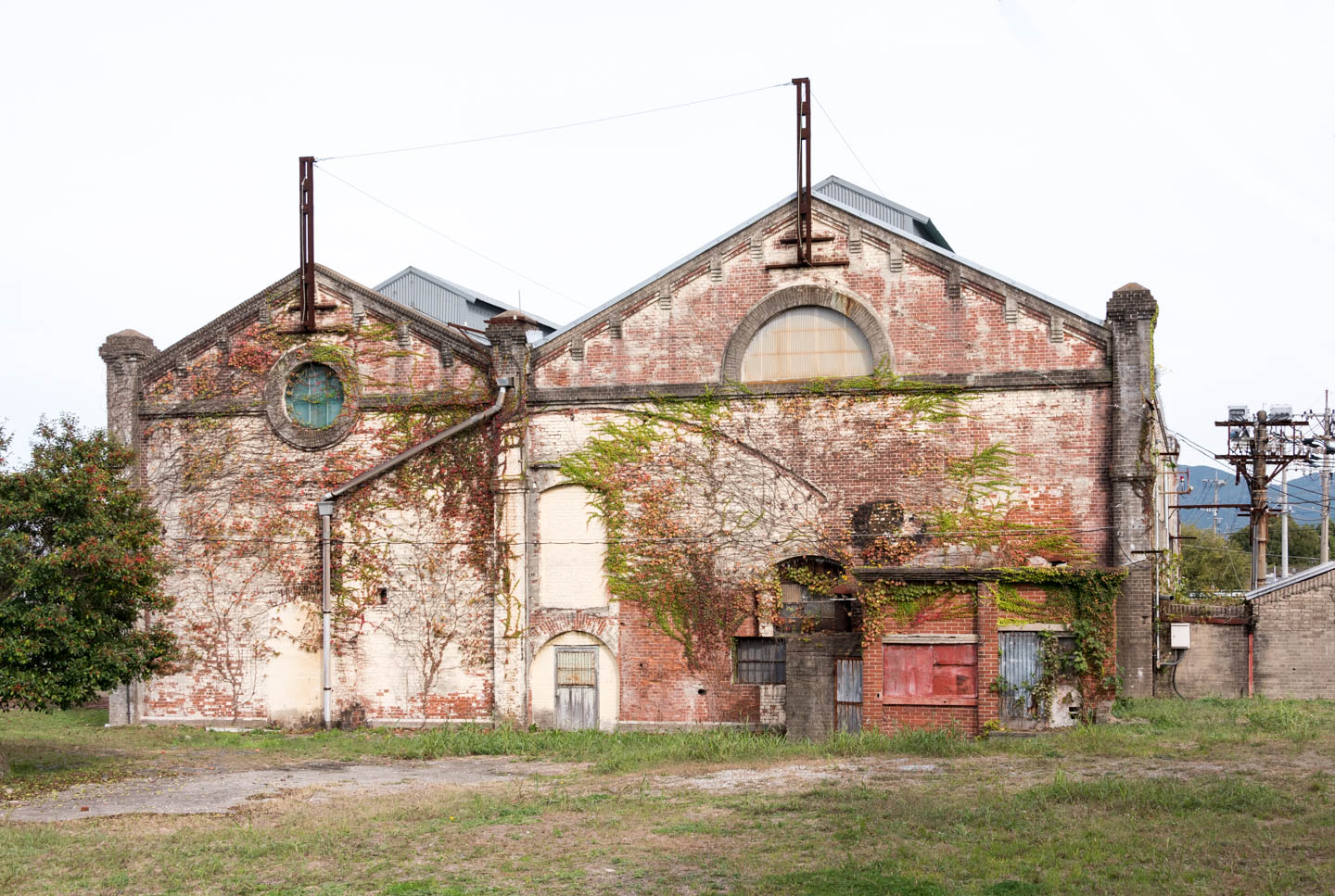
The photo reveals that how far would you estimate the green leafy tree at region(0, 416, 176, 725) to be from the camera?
18344mm

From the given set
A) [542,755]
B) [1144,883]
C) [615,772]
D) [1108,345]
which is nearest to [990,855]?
[1144,883]

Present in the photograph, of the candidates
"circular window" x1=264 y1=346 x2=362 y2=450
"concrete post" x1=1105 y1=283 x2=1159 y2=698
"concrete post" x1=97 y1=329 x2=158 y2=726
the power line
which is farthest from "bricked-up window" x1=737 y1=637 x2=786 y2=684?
"concrete post" x1=97 y1=329 x2=158 y2=726

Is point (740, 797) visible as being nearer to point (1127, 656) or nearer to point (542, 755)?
point (542, 755)

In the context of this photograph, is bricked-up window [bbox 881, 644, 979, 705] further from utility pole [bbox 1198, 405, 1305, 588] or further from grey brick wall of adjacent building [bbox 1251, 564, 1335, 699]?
utility pole [bbox 1198, 405, 1305, 588]

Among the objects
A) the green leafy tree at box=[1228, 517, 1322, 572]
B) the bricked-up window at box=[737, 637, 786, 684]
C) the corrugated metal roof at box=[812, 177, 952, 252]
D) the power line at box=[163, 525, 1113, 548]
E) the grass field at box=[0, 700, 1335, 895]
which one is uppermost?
the corrugated metal roof at box=[812, 177, 952, 252]

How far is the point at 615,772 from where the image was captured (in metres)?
18.8

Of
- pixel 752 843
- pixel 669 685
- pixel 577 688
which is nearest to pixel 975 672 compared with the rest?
pixel 669 685

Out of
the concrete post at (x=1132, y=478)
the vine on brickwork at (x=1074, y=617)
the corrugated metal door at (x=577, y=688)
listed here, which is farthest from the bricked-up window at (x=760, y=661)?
the concrete post at (x=1132, y=478)

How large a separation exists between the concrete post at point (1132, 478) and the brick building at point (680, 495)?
0.05 meters

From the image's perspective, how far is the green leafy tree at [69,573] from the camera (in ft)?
60.2

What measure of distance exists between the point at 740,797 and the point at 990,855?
4173 millimetres

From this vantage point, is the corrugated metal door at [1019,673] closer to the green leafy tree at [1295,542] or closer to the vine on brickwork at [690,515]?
the vine on brickwork at [690,515]

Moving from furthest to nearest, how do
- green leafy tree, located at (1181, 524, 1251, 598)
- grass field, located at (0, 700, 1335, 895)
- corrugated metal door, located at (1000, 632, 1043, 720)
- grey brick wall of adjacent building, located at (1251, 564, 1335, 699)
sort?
green leafy tree, located at (1181, 524, 1251, 598) < grey brick wall of adjacent building, located at (1251, 564, 1335, 699) < corrugated metal door, located at (1000, 632, 1043, 720) < grass field, located at (0, 700, 1335, 895)

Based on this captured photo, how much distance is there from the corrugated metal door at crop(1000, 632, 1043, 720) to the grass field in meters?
0.94
